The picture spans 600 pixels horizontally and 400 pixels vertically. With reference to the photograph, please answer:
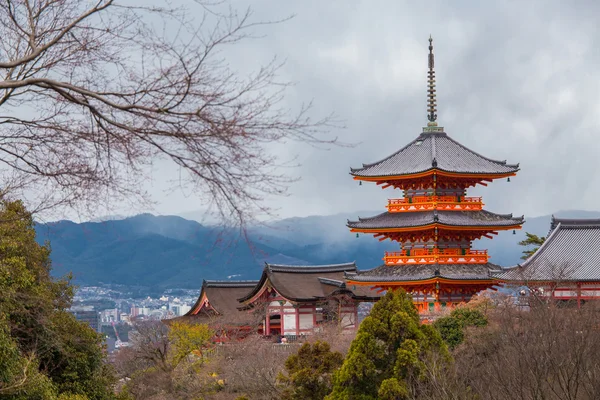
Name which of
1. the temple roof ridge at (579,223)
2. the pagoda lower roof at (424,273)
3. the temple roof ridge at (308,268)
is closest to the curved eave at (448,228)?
the pagoda lower roof at (424,273)

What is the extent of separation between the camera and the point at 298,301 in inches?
1588

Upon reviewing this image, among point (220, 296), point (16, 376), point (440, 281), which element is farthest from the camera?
point (220, 296)

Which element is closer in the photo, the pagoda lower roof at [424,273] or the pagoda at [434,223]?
the pagoda lower roof at [424,273]

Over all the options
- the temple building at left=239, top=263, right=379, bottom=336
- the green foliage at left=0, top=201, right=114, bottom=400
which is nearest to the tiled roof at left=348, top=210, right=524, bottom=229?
the temple building at left=239, top=263, right=379, bottom=336

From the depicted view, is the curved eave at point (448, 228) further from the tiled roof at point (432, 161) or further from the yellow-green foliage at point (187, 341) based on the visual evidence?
the yellow-green foliage at point (187, 341)

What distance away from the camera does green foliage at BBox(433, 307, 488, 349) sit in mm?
27828

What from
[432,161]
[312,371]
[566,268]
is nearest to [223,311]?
[432,161]

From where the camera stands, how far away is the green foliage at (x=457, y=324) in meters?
27.8

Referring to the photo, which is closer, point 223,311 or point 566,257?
point 566,257

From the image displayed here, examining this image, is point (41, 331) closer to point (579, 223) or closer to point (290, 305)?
point (290, 305)

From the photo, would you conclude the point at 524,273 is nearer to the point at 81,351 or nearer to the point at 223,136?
the point at 81,351

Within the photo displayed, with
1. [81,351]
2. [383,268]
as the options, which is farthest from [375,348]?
[383,268]

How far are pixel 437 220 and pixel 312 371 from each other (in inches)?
609

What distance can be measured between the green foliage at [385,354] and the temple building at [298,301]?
18.0 meters
